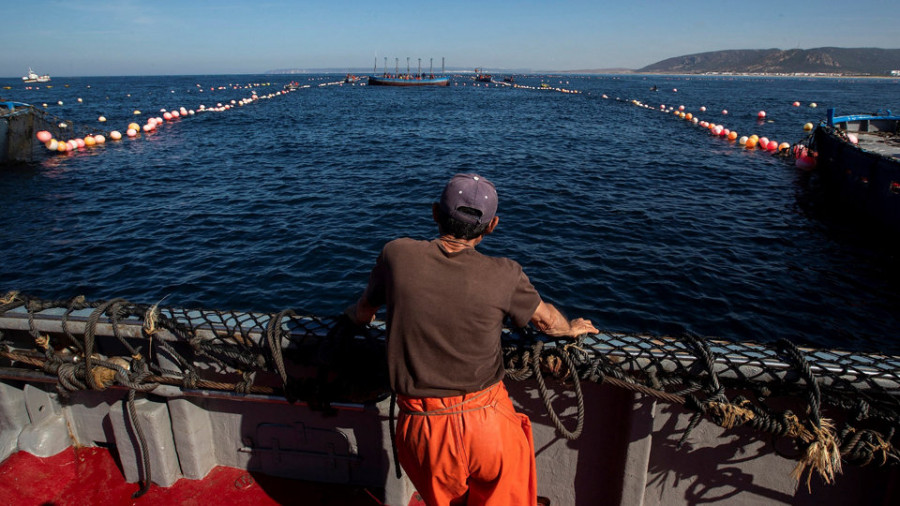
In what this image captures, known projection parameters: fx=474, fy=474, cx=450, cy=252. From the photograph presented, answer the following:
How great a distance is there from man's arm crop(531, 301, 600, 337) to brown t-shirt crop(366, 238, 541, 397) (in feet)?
0.49

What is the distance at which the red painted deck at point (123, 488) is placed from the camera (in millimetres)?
3646

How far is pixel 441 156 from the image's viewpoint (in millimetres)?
29141

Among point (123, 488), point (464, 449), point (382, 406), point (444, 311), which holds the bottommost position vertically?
point (123, 488)

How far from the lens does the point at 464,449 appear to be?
2449 mm

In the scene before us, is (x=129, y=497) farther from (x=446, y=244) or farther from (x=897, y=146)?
(x=897, y=146)

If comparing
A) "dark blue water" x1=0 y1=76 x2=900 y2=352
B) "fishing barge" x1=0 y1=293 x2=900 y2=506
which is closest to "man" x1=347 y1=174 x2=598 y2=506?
"fishing barge" x1=0 y1=293 x2=900 y2=506

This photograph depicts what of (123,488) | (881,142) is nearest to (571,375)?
(123,488)

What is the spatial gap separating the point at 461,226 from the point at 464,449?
115 centimetres

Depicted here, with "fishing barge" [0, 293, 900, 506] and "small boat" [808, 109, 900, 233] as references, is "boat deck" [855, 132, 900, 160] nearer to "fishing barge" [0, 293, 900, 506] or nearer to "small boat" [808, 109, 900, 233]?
"small boat" [808, 109, 900, 233]

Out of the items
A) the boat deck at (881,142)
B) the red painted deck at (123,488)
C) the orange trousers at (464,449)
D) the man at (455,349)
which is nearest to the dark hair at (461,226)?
the man at (455,349)

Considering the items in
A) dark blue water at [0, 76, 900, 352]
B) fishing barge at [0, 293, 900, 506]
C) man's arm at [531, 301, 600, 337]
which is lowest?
dark blue water at [0, 76, 900, 352]

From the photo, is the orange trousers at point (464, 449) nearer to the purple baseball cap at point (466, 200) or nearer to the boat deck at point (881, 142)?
the purple baseball cap at point (466, 200)

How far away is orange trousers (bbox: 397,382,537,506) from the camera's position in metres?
2.44

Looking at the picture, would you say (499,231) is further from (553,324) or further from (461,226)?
(461,226)
